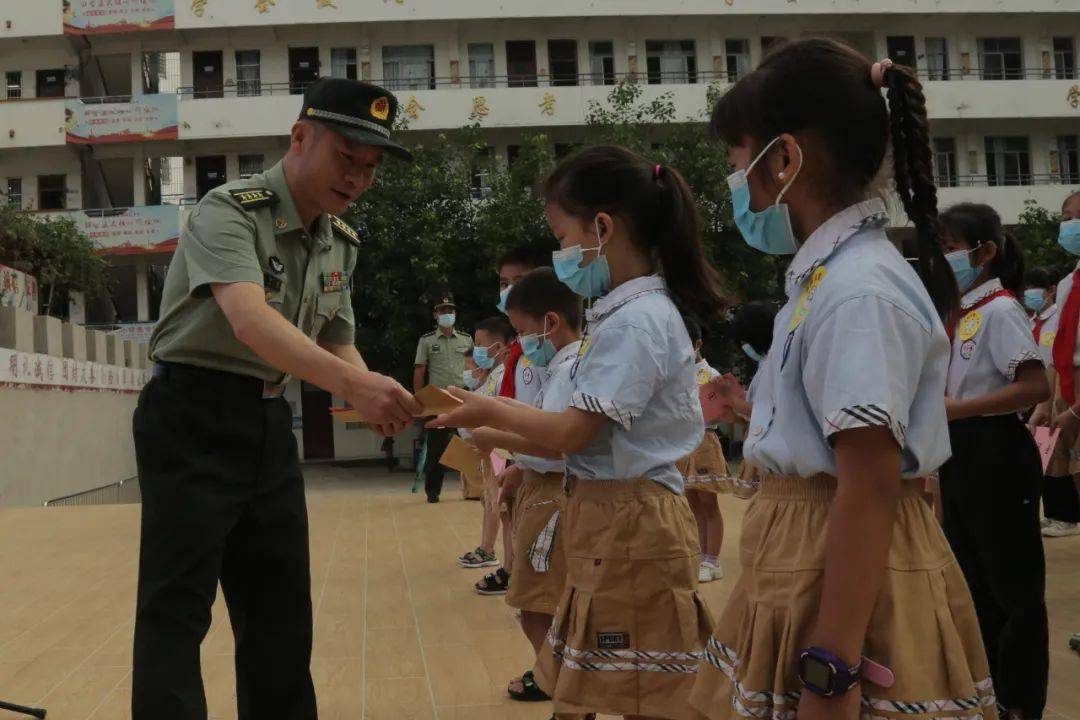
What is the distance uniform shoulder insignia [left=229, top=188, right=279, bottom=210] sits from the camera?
222 cm

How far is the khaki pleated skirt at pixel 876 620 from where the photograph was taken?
50.7 inches

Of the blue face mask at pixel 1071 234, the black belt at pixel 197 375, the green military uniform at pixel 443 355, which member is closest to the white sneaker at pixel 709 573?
the blue face mask at pixel 1071 234

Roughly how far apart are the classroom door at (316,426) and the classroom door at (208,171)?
475cm

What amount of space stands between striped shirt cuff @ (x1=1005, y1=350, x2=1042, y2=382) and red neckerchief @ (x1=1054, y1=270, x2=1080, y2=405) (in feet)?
3.34

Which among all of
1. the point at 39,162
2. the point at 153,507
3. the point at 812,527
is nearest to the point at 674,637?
the point at 812,527

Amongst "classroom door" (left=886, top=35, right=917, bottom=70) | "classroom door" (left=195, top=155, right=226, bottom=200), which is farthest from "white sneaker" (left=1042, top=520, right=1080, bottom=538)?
"classroom door" (left=195, top=155, right=226, bottom=200)

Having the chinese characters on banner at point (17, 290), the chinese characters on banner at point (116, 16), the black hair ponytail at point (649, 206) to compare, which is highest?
the chinese characters on banner at point (116, 16)

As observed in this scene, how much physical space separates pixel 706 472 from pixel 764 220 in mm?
3787

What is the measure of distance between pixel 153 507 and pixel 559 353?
1.39 meters

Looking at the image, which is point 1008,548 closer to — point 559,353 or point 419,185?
point 559,353

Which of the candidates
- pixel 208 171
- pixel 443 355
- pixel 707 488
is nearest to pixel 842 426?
pixel 707 488

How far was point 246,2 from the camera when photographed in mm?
20719

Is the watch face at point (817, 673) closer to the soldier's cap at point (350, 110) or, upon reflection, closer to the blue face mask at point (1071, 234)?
the soldier's cap at point (350, 110)

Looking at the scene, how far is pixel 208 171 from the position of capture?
21.8 metres
